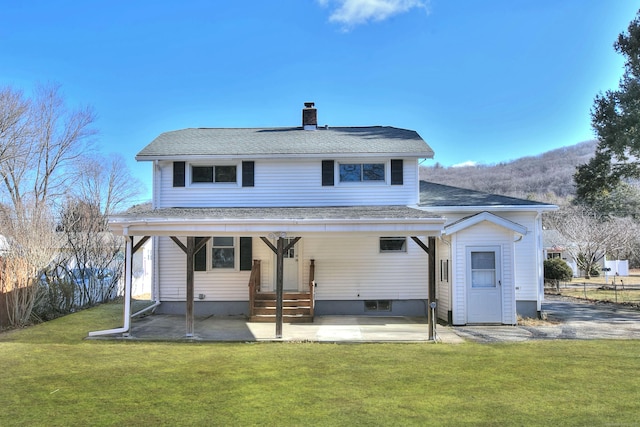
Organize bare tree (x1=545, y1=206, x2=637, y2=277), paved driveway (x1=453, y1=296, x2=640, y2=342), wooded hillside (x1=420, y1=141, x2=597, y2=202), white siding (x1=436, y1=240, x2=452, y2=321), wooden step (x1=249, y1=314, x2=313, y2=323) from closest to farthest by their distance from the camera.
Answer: paved driveway (x1=453, y1=296, x2=640, y2=342), wooden step (x1=249, y1=314, x2=313, y2=323), white siding (x1=436, y1=240, x2=452, y2=321), bare tree (x1=545, y1=206, x2=637, y2=277), wooded hillside (x1=420, y1=141, x2=597, y2=202)

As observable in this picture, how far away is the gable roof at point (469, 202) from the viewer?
12992 mm

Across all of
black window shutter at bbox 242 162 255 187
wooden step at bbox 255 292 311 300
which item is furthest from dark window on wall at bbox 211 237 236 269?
black window shutter at bbox 242 162 255 187

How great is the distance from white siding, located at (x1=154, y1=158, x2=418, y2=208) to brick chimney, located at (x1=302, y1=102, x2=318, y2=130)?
314cm

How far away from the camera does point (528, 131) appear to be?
33.6 m

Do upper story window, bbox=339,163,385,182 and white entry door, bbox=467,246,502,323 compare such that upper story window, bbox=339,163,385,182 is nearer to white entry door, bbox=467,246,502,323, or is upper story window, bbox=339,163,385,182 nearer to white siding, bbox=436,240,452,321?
white siding, bbox=436,240,452,321

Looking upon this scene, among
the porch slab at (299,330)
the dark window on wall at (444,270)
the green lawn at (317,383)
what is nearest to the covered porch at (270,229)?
the porch slab at (299,330)

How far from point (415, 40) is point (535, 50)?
523 cm

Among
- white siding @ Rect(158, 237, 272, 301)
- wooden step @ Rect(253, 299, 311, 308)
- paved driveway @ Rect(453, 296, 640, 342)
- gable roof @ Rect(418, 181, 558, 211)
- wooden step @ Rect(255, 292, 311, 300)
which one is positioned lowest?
paved driveway @ Rect(453, 296, 640, 342)

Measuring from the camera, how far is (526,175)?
7169cm

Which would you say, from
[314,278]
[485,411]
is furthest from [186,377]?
[314,278]

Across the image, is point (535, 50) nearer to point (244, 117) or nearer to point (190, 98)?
point (244, 117)

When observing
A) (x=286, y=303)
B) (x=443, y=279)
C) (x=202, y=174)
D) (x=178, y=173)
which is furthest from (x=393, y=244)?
(x=178, y=173)

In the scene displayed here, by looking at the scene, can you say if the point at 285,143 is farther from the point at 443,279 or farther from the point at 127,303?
the point at 127,303

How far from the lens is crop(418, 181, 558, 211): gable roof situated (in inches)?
512
